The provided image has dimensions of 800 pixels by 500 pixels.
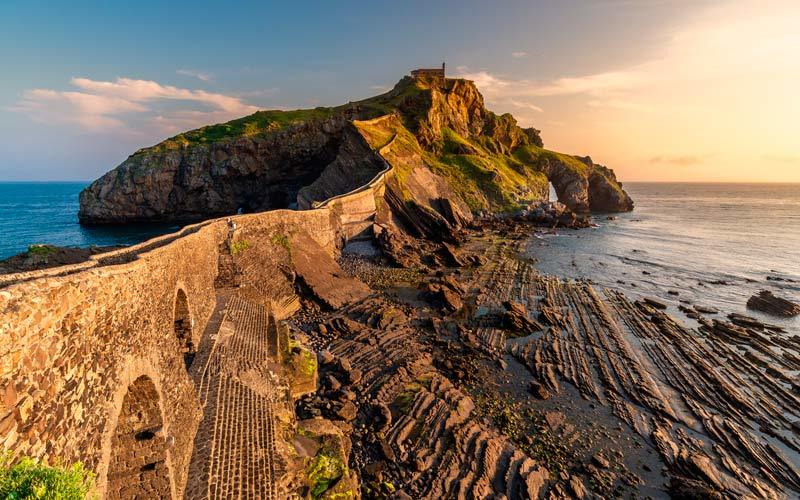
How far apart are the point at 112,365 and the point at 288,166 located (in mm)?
74741

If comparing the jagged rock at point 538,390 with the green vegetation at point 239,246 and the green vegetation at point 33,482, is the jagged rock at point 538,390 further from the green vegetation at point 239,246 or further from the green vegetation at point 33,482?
the green vegetation at point 239,246

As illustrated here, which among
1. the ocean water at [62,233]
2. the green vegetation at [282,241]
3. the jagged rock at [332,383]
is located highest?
the green vegetation at [282,241]

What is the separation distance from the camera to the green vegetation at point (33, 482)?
4215 millimetres

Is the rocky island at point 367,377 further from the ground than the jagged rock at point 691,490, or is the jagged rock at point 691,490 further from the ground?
the rocky island at point 367,377

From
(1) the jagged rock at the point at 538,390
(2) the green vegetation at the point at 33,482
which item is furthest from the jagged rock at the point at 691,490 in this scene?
(2) the green vegetation at the point at 33,482

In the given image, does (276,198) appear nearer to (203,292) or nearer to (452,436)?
(203,292)

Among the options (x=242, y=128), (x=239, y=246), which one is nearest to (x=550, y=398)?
(x=239, y=246)

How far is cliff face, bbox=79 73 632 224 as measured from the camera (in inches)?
2761

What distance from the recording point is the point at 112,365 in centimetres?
801

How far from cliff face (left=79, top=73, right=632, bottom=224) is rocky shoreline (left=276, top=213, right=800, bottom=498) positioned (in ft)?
127

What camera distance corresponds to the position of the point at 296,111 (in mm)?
88000

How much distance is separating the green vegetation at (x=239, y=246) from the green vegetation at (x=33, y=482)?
2113 cm

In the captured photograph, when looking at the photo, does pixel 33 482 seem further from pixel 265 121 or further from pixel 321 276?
pixel 265 121

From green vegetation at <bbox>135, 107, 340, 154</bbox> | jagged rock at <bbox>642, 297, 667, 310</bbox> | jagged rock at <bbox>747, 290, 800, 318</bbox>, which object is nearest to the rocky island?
jagged rock at <bbox>642, 297, 667, 310</bbox>
